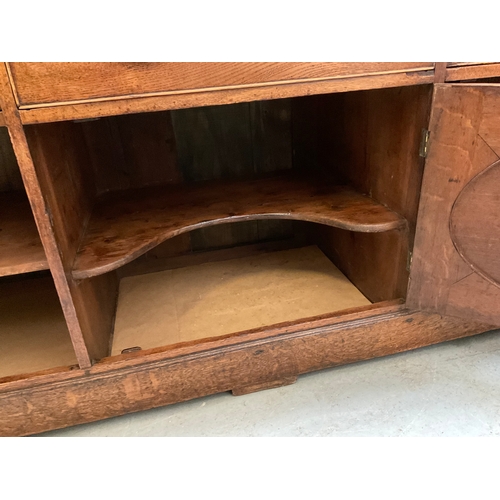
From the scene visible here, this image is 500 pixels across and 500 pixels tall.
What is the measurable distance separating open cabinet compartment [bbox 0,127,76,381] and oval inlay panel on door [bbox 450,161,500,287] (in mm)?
844

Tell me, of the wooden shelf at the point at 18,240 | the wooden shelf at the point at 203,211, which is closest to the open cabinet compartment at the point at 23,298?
the wooden shelf at the point at 18,240

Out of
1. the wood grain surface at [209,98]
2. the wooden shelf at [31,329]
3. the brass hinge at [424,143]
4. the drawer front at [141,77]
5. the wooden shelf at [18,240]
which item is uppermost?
the drawer front at [141,77]

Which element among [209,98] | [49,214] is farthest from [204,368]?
[209,98]

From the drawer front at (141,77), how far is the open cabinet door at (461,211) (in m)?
0.20

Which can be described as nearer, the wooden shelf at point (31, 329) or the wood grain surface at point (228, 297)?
the wooden shelf at point (31, 329)

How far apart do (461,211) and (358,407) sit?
0.50 meters

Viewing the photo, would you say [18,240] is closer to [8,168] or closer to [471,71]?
[8,168]

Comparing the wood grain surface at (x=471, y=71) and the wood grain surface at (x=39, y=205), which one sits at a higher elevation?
the wood grain surface at (x=471, y=71)

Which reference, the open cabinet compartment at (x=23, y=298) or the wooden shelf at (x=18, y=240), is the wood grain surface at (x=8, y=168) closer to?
the open cabinet compartment at (x=23, y=298)

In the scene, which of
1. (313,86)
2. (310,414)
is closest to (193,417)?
(310,414)

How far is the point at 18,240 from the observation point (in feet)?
2.95

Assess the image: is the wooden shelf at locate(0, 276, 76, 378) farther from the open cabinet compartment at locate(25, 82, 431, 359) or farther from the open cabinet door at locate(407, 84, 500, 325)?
the open cabinet door at locate(407, 84, 500, 325)

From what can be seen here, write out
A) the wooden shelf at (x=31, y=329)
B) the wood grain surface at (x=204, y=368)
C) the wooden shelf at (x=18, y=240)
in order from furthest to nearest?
the wooden shelf at (x=31, y=329) → the wood grain surface at (x=204, y=368) → the wooden shelf at (x=18, y=240)

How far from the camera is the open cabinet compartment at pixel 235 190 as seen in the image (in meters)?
0.96
